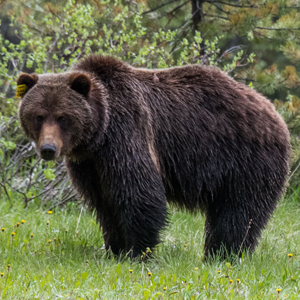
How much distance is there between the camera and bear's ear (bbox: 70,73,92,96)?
172 inches

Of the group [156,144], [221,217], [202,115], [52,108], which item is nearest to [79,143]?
[52,108]

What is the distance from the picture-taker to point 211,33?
8.46m

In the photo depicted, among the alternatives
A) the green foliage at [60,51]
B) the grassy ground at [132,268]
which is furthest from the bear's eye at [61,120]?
the green foliage at [60,51]

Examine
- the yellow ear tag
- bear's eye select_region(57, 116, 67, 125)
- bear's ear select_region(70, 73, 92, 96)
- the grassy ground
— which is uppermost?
bear's ear select_region(70, 73, 92, 96)

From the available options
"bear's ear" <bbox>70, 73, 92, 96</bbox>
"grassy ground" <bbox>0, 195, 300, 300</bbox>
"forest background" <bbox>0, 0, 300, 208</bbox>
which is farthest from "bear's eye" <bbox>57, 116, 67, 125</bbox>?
"forest background" <bbox>0, 0, 300, 208</bbox>

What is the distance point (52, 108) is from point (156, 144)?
1097 millimetres

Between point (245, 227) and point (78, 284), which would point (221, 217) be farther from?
point (78, 284)

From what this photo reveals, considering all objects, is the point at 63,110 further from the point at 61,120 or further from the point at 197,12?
the point at 197,12

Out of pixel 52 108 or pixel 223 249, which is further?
pixel 223 249

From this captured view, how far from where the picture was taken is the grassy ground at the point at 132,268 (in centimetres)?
355

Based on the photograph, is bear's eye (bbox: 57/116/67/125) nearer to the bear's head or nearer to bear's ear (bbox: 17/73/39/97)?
the bear's head

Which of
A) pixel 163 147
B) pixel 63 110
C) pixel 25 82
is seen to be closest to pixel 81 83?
pixel 63 110

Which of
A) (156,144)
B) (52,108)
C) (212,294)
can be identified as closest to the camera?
(212,294)

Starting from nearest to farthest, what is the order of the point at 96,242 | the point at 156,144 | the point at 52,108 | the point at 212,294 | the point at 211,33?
the point at 212,294, the point at 52,108, the point at 156,144, the point at 96,242, the point at 211,33
